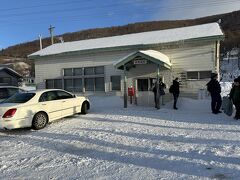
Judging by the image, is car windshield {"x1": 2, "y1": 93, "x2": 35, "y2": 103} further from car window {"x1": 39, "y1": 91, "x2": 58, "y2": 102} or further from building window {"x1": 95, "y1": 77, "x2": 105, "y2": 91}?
building window {"x1": 95, "y1": 77, "x2": 105, "y2": 91}

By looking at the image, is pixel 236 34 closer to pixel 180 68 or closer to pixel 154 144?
pixel 180 68

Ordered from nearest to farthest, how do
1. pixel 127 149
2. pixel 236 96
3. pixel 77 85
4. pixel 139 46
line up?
pixel 127 149
pixel 236 96
pixel 139 46
pixel 77 85

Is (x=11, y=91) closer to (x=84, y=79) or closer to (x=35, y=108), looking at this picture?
(x=35, y=108)

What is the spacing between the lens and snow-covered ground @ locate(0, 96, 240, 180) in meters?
5.86

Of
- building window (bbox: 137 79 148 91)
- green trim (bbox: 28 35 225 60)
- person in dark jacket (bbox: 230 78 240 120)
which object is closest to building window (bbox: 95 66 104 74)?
green trim (bbox: 28 35 225 60)

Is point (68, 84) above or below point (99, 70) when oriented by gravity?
below

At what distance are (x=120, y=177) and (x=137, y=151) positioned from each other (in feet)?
5.74

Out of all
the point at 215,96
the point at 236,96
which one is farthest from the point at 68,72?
the point at 236,96

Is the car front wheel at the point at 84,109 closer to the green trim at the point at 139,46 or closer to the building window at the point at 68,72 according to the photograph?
the green trim at the point at 139,46

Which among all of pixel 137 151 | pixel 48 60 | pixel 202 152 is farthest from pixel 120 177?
pixel 48 60

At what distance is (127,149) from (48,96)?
5520 mm

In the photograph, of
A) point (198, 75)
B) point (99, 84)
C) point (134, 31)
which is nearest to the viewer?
point (198, 75)

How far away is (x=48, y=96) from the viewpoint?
12000 mm

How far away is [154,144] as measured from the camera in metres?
7.86
